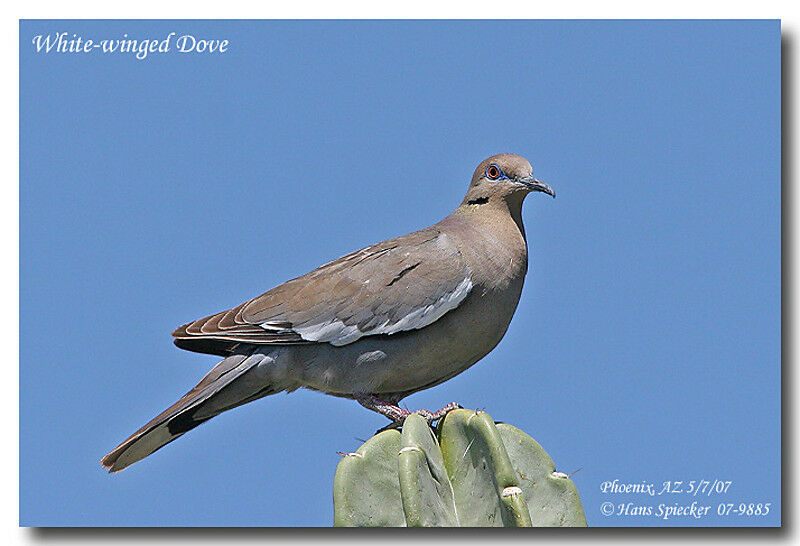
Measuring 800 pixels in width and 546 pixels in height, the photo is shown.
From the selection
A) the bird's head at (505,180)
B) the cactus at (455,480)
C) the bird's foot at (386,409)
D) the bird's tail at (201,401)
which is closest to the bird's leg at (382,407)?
Answer: the bird's foot at (386,409)

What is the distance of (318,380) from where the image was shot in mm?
4328

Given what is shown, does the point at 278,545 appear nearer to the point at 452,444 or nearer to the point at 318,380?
the point at 318,380


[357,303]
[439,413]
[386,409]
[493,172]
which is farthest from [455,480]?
[493,172]

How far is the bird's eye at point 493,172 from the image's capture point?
4762mm

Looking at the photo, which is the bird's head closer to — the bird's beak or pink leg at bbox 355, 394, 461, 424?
the bird's beak

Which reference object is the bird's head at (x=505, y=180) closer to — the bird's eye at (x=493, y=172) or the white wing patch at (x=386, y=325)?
the bird's eye at (x=493, y=172)

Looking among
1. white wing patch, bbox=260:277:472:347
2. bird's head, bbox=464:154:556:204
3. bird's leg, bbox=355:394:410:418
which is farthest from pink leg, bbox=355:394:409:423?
bird's head, bbox=464:154:556:204

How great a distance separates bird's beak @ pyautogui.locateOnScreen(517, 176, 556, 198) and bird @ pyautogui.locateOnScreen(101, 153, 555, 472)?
1.04 feet

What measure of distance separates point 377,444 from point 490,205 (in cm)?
160

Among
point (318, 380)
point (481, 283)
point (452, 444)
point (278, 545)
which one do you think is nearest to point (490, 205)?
point (481, 283)

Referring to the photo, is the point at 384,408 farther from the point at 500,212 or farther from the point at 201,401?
the point at 500,212

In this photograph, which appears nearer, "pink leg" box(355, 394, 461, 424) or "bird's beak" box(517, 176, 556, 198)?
"pink leg" box(355, 394, 461, 424)

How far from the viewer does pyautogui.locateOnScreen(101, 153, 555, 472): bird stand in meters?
4.29

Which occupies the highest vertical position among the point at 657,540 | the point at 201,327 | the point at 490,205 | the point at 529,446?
the point at 490,205
